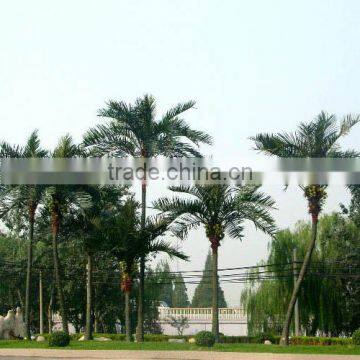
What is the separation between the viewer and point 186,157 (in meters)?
28.5

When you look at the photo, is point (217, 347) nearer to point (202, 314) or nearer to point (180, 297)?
point (202, 314)

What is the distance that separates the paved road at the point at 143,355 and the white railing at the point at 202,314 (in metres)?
→ 28.0

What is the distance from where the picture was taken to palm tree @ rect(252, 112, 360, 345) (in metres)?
24.3

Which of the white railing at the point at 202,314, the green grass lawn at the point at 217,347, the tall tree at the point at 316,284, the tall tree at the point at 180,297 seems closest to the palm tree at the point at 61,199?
the green grass lawn at the point at 217,347

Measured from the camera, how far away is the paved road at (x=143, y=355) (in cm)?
1950

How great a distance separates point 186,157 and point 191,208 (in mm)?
3026

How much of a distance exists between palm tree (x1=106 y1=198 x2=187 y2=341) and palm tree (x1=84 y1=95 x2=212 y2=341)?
1073 mm

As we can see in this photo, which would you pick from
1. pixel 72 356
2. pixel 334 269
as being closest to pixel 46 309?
pixel 334 269

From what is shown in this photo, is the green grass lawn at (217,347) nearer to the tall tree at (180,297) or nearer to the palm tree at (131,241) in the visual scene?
the palm tree at (131,241)

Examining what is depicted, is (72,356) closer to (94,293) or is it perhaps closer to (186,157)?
(186,157)

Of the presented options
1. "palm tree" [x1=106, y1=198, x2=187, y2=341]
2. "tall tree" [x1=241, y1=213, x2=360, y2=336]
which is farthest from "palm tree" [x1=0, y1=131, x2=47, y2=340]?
"tall tree" [x1=241, y1=213, x2=360, y2=336]

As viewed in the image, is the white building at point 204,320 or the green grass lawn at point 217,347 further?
the white building at point 204,320

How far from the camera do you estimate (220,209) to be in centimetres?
2620

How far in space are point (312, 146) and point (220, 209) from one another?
169 inches
